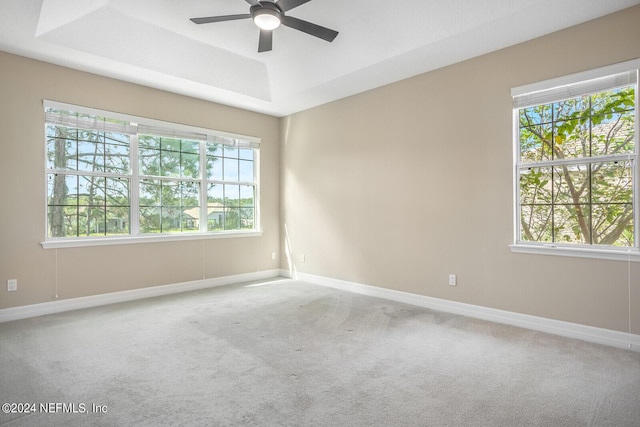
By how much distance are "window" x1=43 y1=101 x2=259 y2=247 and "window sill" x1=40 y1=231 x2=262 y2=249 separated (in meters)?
0.03

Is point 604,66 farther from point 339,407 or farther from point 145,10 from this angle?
point 145,10

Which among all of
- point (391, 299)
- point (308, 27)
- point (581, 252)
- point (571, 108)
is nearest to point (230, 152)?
point (308, 27)

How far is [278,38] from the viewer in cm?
425

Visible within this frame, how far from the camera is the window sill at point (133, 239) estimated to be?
4.07 m

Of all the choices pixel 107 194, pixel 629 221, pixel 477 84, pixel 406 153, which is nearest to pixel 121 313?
pixel 107 194

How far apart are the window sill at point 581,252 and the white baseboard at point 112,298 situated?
397 cm

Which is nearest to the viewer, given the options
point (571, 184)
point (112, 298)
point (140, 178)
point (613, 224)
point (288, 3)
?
point (288, 3)

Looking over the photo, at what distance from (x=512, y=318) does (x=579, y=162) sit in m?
1.62

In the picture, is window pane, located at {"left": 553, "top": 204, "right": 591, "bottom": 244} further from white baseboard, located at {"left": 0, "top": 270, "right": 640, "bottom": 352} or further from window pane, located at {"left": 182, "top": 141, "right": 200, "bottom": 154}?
window pane, located at {"left": 182, "top": 141, "right": 200, "bottom": 154}

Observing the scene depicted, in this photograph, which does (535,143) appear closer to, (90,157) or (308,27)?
(308,27)

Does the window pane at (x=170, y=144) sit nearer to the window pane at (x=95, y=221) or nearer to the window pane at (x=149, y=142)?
the window pane at (x=149, y=142)

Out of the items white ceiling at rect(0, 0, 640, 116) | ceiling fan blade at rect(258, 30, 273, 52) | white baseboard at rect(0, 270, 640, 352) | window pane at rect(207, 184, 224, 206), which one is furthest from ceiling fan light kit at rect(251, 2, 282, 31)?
white baseboard at rect(0, 270, 640, 352)

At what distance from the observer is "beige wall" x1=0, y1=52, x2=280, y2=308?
379 cm

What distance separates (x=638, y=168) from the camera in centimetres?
297
